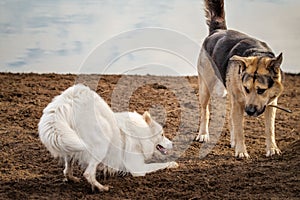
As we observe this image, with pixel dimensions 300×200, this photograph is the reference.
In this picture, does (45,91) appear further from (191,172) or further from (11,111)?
(191,172)

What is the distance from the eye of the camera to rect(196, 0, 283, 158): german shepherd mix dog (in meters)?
6.41

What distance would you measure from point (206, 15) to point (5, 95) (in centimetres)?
376

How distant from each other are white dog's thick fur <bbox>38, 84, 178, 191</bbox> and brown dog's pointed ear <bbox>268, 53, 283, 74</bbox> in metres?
1.49

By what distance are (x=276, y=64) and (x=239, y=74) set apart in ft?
1.71

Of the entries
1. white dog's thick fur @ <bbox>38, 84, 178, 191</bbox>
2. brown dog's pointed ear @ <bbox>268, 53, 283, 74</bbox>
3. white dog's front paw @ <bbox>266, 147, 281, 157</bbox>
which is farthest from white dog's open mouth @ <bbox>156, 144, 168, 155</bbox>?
brown dog's pointed ear @ <bbox>268, 53, 283, 74</bbox>

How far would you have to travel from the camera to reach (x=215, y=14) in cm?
837

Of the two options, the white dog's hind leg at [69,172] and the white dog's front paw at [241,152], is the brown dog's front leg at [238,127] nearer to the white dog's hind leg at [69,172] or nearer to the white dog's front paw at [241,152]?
the white dog's front paw at [241,152]

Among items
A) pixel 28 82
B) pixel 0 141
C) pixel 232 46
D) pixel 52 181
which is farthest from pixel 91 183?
pixel 28 82

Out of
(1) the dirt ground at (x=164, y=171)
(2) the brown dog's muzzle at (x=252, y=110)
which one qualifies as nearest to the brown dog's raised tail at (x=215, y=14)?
(1) the dirt ground at (x=164, y=171)

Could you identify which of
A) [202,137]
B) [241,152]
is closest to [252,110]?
[241,152]

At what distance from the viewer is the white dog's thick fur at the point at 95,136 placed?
5.15 m

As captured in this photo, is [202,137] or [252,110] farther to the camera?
[202,137]

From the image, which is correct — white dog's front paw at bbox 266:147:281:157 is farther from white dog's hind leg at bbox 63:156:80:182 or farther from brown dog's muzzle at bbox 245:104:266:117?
white dog's hind leg at bbox 63:156:80:182

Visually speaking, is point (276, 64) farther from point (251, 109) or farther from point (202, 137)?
point (202, 137)
